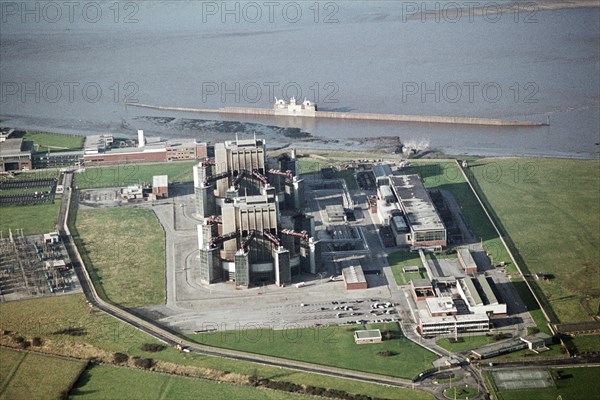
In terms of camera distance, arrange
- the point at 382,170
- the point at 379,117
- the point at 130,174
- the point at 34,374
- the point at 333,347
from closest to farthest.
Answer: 1. the point at 34,374
2. the point at 333,347
3. the point at 382,170
4. the point at 130,174
5. the point at 379,117

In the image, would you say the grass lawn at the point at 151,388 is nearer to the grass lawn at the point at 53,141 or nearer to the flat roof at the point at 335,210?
the flat roof at the point at 335,210

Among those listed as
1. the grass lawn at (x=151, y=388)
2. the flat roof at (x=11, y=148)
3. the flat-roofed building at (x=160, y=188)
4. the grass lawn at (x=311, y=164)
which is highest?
the flat roof at (x=11, y=148)

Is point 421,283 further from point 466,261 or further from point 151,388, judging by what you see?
point 151,388

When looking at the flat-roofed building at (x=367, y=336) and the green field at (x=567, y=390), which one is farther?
the flat-roofed building at (x=367, y=336)

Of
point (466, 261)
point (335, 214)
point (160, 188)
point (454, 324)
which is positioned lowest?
point (454, 324)

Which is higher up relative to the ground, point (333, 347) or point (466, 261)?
point (466, 261)

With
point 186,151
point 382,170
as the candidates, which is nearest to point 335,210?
point 382,170

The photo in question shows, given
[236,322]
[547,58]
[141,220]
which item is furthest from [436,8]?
[236,322]

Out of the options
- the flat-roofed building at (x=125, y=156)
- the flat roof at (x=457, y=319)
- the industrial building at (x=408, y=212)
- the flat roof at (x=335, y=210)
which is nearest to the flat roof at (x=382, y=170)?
the industrial building at (x=408, y=212)
